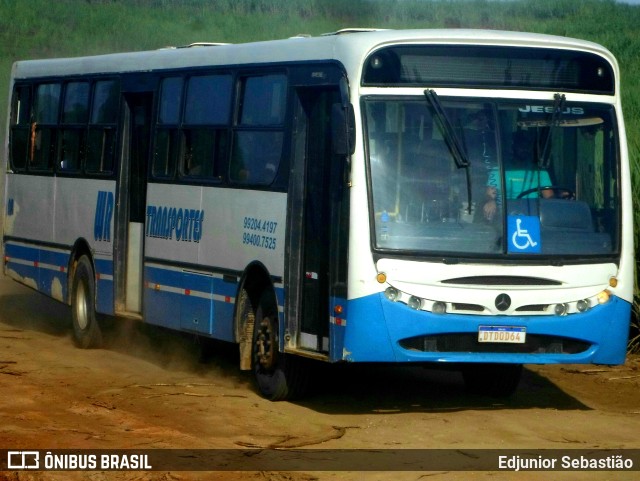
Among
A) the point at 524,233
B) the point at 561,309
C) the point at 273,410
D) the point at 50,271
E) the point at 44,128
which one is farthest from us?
the point at 44,128

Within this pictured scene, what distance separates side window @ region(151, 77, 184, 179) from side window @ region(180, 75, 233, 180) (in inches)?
7.5

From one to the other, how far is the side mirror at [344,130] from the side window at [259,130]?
123cm

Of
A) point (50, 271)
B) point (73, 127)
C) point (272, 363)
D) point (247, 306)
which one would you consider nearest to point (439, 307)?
point (272, 363)

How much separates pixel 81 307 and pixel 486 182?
6.95m

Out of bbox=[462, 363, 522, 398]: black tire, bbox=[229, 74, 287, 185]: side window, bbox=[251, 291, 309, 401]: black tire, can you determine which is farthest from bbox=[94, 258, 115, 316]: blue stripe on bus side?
bbox=[462, 363, 522, 398]: black tire

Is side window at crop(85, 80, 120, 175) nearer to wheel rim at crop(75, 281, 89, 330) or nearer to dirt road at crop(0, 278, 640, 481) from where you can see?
wheel rim at crop(75, 281, 89, 330)

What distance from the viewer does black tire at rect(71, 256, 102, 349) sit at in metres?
16.1

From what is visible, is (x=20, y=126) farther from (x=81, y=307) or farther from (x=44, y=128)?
(x=81, y=307)

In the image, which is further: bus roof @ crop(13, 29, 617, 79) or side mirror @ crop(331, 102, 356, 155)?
bus roof @ crop(13, 29, 617, 79)

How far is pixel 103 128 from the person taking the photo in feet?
52.4

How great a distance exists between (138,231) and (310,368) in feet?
12.1

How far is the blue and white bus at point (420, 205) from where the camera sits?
10.8 metres

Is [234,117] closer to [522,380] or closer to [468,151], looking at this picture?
[468,151]

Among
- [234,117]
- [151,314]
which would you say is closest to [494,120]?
[234,117]
